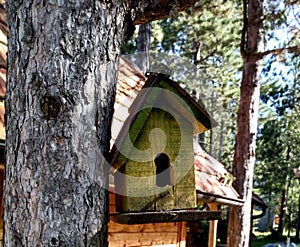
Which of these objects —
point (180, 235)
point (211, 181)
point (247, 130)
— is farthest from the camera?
point (247, 130)

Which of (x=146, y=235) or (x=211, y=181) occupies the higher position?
(x=211, y=181)

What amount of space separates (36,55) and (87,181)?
36 cm

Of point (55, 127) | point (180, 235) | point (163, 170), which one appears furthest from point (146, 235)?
point (55, 127)

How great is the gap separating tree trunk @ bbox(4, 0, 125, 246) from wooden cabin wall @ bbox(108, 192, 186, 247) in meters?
1.94

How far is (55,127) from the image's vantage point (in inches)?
44.3

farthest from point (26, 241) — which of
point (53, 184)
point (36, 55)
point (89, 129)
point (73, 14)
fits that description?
point (73, 14)

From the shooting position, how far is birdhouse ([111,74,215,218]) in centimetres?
152

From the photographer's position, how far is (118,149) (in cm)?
140

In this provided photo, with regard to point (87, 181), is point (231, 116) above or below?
above

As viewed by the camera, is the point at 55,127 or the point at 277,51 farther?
the point at 277,51

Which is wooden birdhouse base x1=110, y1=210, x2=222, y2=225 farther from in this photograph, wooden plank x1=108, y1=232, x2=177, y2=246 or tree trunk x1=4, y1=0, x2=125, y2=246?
wooden plank x1=108, y1=232, x2=177, y2=246

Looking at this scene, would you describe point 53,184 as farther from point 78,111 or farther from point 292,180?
point 292,180

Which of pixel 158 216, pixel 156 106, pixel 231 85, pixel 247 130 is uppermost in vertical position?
pixel 231 85

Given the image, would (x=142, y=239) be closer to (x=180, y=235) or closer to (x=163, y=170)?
(x=180, y=235)
